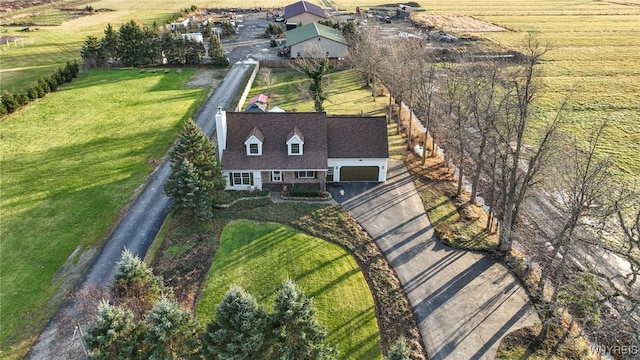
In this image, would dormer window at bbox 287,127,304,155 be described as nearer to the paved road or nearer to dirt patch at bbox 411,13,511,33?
the paved road

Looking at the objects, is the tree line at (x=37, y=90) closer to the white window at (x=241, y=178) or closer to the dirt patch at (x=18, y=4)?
the white window at (x=241, y=178)

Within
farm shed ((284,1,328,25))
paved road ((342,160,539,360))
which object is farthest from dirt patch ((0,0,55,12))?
paved road ((342,160,539,360))

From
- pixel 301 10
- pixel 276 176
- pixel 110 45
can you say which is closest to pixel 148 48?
pixel 110 45

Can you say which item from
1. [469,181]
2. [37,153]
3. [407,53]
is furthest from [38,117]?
[469,181]

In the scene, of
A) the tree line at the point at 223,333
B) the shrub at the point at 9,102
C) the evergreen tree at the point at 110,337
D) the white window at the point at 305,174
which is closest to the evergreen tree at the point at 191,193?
the white window at the point at 305,174

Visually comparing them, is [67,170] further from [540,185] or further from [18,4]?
[18,4]
